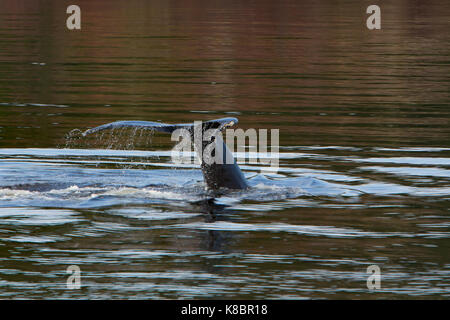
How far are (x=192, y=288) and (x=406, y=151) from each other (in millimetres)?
9372

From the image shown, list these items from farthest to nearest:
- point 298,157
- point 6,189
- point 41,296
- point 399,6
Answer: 1. point 399,6
2. point 298,157
3. point 6,189
4. point 41,296

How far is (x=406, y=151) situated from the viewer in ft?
60.2

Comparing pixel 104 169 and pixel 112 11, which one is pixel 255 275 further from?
pixel 112 11

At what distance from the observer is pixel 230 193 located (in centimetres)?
1427

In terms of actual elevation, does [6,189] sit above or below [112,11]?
below

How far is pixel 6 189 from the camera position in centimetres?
1445

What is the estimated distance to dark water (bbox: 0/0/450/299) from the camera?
1032 cm

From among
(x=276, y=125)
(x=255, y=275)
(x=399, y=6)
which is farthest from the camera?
(x=399, y=6)

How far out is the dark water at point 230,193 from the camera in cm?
1032

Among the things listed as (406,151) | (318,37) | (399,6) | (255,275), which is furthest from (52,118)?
(399,6)

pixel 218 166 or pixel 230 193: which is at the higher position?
pixel 218 166

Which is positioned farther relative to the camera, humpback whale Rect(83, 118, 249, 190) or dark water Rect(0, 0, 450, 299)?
humpback whale Rect(83, 118, 249, 190)

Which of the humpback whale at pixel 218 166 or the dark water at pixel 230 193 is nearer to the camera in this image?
the dark water at pixel 230 193

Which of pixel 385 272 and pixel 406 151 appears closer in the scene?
pixel 385 272
